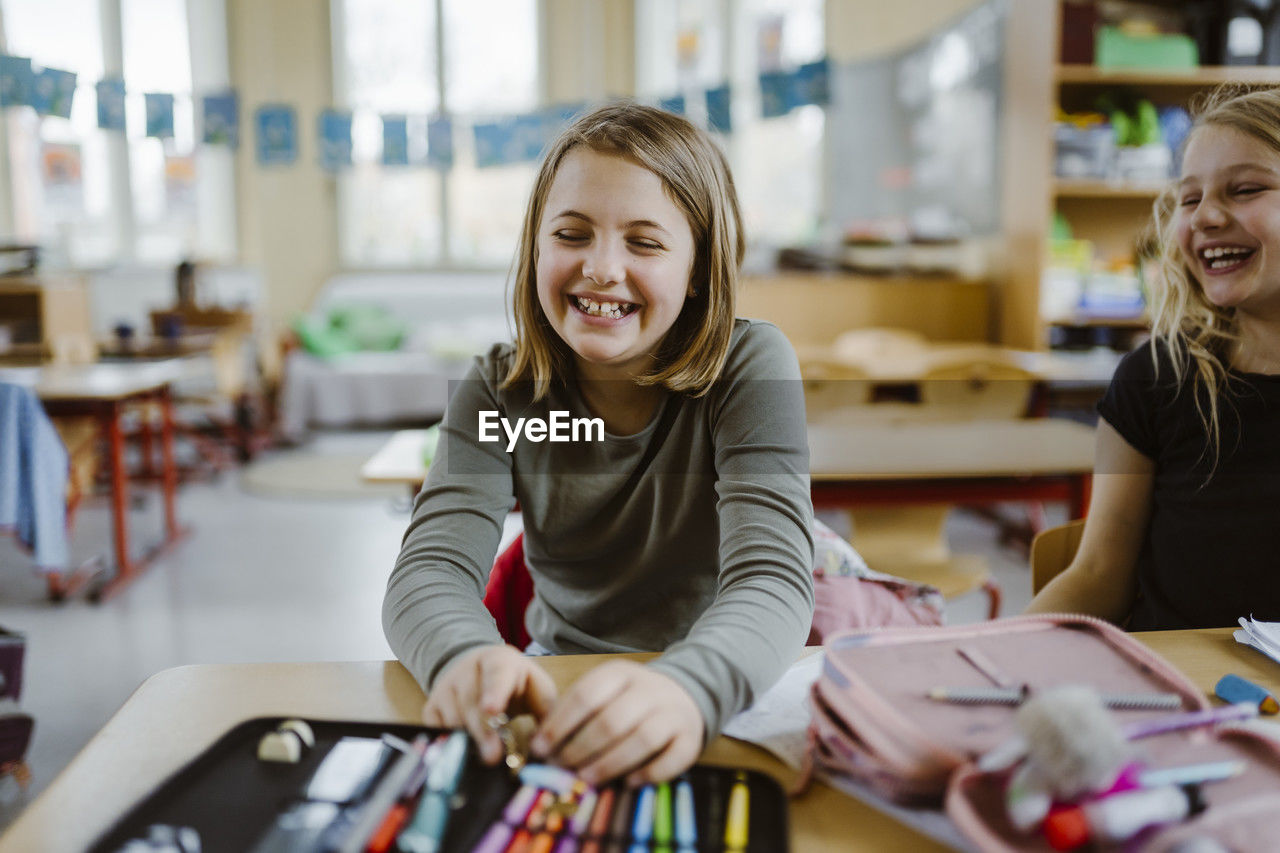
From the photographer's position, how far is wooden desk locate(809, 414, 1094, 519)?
1.84 metres

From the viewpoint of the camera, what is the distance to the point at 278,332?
6867 millimetres

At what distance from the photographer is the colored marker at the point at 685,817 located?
0.49 metres

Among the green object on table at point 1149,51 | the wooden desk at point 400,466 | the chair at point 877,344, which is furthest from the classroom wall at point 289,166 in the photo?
the green object on table at point 1149,51

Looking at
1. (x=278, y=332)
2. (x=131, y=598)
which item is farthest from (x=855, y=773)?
(x=278, y=332)

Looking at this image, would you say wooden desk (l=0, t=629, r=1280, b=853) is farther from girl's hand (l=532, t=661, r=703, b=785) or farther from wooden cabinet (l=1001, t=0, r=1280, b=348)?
wooden cabinet (l=1001, t=0, r=1280, b=348)

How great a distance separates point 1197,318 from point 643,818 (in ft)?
2.89

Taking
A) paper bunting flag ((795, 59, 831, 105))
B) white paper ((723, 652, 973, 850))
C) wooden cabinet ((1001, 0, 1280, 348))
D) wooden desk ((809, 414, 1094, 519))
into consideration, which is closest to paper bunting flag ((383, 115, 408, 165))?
paper bunting flag ((795, 59, 831, 105))

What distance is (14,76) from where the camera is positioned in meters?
4.48

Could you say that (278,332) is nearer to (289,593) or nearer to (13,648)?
(289,593)

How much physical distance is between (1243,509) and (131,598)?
3046 millimetres

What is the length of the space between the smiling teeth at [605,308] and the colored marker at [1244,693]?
582 millimetres

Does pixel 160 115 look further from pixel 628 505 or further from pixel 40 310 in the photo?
pixel 628 505

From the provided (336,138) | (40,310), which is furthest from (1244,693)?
(336,138)

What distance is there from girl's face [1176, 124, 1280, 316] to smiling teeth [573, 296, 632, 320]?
0.58m
